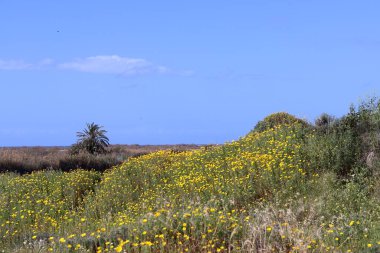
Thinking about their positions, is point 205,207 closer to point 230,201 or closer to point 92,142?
point 230,201

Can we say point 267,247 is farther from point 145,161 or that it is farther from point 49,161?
point 49,161

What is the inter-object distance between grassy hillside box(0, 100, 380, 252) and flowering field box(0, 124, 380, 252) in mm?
29

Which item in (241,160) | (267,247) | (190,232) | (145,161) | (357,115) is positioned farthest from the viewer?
(145,161)

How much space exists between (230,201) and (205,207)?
6.89 ft

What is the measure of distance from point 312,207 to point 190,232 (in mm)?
3371

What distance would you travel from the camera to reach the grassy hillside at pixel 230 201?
859cm

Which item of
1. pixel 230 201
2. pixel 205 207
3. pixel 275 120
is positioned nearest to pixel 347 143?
pixel 230 201

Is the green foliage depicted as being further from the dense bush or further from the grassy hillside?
the dense bush

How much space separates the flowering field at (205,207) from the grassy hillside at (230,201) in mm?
29

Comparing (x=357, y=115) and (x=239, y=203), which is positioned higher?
(x=357, y=115)

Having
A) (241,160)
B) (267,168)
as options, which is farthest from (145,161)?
(267,168)

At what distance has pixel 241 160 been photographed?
51.4ft

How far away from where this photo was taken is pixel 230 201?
1132 centimetres

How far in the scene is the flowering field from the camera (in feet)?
28.0
